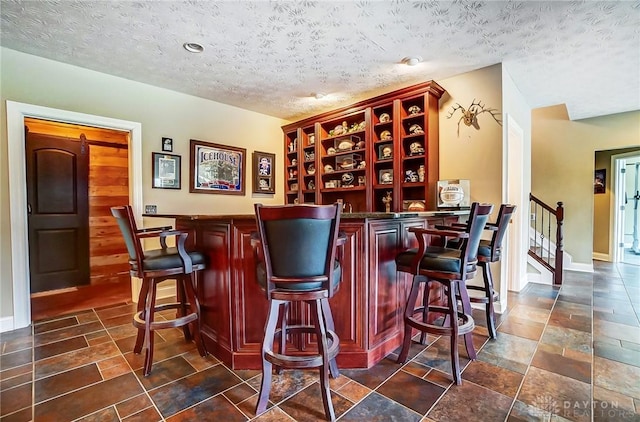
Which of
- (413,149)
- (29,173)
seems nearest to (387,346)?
(413,149)

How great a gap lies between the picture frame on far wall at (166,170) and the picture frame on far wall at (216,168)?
17 centimetres

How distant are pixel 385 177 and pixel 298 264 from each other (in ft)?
8.38

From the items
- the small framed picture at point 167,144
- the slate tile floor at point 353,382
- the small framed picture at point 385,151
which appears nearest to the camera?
the slate tile floor at point 353,382

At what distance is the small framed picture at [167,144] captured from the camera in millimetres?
3534

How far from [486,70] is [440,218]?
169 centimetres

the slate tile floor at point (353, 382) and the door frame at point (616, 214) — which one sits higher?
the door frame at point (616, 214)

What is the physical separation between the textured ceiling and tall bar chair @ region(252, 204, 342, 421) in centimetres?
160

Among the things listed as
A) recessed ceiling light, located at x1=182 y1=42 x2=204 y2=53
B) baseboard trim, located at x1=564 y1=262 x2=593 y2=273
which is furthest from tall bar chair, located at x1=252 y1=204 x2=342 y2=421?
baseboard trim, located at x1=564 y1=262 x2=593 y2=273

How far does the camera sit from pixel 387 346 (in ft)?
6.91

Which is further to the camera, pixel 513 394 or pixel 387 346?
pixel 387 346

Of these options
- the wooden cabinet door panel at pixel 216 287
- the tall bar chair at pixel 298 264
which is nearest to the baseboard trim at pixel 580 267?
the tall bar chair at pixel 298 264

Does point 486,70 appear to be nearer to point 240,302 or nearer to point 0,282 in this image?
point 240,302

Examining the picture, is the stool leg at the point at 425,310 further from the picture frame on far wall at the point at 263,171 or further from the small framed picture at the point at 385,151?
the picture frame on far wall at the point at 263,171

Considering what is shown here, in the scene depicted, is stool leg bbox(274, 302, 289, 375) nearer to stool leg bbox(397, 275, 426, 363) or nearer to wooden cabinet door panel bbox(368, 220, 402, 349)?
wooden cabinet door panel bbox(368, 220, 402, 349)
